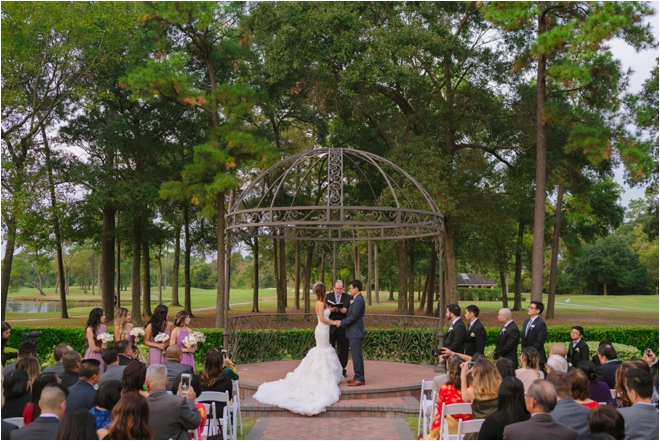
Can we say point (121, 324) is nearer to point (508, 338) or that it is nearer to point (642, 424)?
point (508, 338)

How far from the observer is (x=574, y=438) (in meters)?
4.19

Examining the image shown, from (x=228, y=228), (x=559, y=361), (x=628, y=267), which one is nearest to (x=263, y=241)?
(x=228, y=228)

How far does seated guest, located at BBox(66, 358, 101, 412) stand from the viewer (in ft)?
17.1

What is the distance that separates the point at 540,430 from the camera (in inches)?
165

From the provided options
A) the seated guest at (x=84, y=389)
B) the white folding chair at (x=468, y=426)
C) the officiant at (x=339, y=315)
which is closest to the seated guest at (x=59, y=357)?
the seated guest at (x=84, y=389)

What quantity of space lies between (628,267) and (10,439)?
6203 cm

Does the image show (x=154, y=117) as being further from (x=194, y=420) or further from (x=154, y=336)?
(x=194, y=420)

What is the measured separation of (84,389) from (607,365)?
19.3ft

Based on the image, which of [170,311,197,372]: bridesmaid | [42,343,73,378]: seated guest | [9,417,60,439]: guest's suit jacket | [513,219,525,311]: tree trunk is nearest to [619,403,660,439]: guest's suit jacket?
[9,417,60,439]: guest's suit jacket

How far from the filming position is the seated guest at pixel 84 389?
5199 millimetres

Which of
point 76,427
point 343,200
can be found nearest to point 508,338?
point 76,427

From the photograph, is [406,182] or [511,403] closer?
[511,403]

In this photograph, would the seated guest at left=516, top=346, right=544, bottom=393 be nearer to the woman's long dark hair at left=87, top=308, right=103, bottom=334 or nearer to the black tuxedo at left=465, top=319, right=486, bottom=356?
the black tuxedo at left=465, top=319, right=486, bottom=356

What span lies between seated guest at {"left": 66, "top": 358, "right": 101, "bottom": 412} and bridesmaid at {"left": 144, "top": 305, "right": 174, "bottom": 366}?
2.94 m
